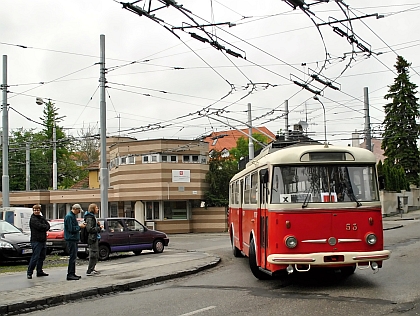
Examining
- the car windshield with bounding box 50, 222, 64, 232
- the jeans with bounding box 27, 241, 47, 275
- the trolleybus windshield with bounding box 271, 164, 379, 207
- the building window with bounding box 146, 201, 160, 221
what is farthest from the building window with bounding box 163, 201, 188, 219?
the trolleybus windshield with bounding box 271, 164, 379, 207

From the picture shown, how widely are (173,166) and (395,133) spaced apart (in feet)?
87.4

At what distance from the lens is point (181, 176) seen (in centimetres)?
4275

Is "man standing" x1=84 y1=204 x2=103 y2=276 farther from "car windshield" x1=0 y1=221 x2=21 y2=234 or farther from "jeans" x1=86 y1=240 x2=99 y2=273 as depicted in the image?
"car windshield" x1=0 y1=221 x2=21 y2=234

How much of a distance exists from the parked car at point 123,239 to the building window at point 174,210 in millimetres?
20358

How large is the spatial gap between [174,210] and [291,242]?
33.0 meters

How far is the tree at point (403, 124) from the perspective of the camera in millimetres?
58062

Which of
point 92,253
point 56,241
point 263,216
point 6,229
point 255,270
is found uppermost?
point 263,216

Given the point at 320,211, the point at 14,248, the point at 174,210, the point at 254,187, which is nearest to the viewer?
the point at 320,211

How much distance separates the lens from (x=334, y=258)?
1076 centimetres

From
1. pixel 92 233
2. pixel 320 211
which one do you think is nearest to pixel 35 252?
pixel 92 233

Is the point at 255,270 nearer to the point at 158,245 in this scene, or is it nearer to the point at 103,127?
the point at 158,245

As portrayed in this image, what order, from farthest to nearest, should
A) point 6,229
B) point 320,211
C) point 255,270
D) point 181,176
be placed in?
1. point 181,176
2. point 6,229
3. point 255,270
4. point 320,211

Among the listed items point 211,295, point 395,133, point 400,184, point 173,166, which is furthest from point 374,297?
point 395,133

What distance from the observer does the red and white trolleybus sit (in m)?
10.8
